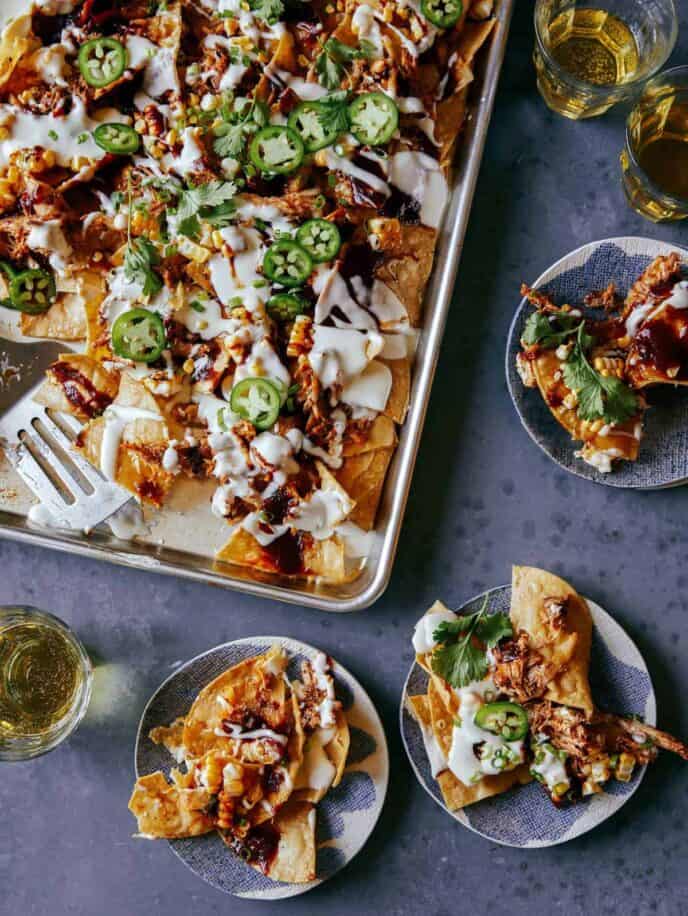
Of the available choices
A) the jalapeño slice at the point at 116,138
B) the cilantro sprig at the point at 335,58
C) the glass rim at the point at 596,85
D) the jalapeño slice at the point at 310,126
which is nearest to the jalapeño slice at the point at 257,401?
the jalapeño slice at the point at 310,126

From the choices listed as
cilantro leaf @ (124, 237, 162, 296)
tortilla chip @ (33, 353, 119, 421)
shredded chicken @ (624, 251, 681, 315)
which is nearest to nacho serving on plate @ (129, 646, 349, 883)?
tortilla chip @ (33, 353, 119, 421)

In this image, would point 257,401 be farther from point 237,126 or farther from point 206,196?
point 237,126

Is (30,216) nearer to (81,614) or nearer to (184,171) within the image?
(184,171)

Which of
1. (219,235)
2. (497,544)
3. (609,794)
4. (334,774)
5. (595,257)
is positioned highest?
(219,235)

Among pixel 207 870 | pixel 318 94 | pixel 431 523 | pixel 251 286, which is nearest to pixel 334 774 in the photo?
pixel 207 870

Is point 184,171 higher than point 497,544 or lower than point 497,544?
higher

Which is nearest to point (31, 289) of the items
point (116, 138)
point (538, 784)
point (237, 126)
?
point (116, 138)

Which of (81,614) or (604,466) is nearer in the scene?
(604,466)
